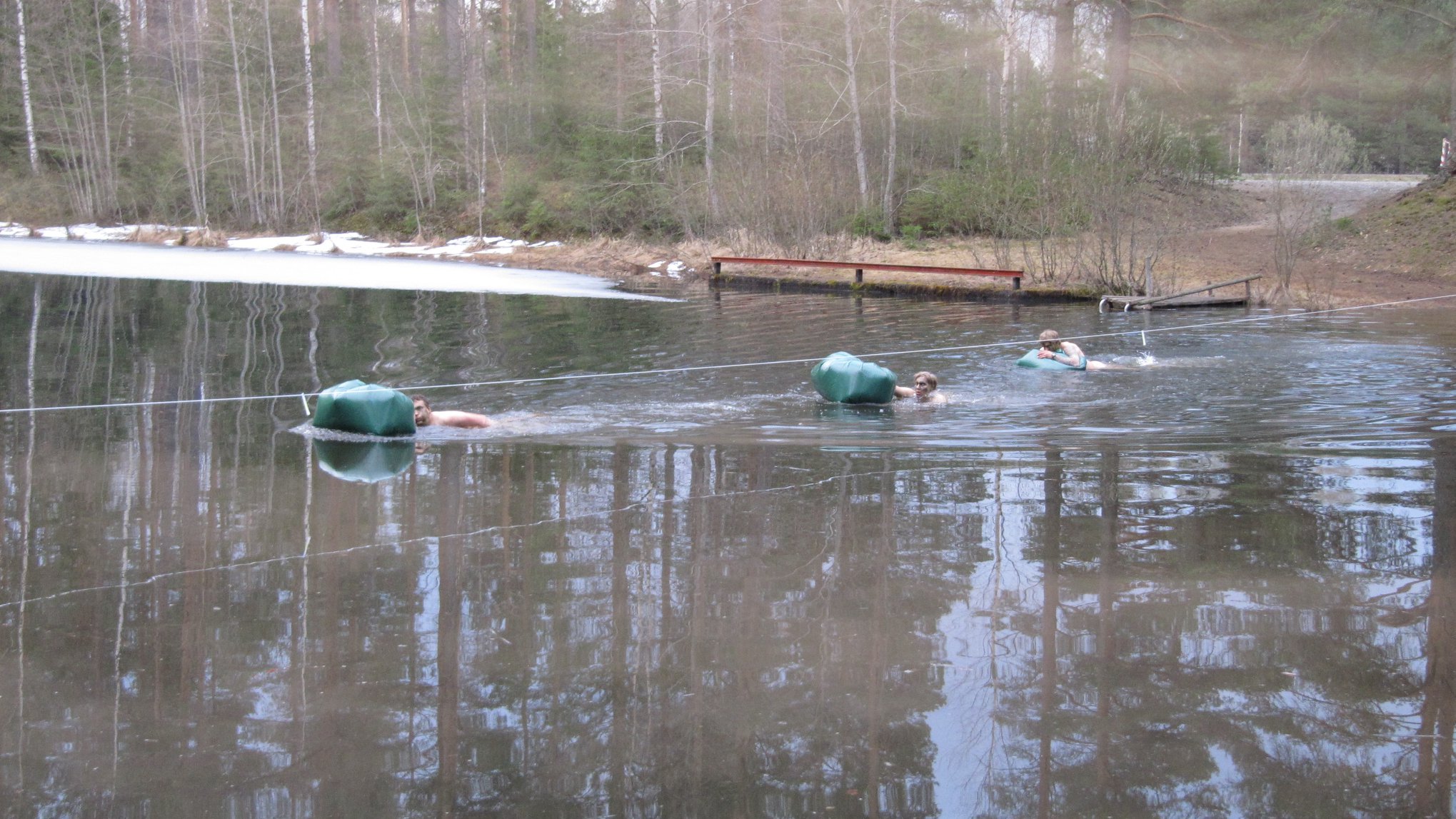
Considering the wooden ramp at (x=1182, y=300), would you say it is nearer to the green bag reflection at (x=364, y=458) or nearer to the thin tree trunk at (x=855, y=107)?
the thin tree trunk at (x=855, y=107)

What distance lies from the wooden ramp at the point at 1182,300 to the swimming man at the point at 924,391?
10.1 m

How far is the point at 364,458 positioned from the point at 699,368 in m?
6.15

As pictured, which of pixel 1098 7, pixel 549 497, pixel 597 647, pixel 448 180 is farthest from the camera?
pixel 448 180

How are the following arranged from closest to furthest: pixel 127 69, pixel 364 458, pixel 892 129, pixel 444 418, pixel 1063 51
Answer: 1. pixel 364 458
2. pixel 444 418
3. pixel 892 129
4. pixel 1063 51
5. pixel 127 69

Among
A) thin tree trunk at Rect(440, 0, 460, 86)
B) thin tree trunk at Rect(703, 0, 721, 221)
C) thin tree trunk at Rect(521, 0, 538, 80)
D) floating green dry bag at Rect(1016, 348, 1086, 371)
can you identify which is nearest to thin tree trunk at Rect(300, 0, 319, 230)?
thin tree trunk at Rect(440, 0, 460, 86)

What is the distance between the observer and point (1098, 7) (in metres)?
37.4

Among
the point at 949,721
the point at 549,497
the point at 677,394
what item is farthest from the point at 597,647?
the point at 677,394

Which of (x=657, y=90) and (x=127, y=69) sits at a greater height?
(x=127, y=69)

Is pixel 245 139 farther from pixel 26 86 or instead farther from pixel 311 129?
pixel 26 86

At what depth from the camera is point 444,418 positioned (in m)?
11.3

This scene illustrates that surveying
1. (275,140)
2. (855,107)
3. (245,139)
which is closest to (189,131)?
(245,139)

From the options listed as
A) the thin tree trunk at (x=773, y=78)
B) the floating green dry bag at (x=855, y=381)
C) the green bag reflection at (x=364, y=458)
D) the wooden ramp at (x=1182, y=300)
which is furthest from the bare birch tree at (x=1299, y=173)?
the green bag reflection at (x=364, y=458)

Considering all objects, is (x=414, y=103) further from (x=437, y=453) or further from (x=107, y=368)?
(x=437, y=453)

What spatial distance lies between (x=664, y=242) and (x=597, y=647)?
3422cm
